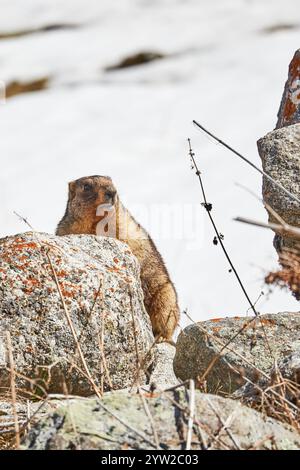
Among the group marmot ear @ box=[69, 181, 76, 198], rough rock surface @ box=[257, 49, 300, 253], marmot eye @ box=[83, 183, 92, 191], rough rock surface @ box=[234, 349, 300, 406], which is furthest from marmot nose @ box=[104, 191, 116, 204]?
rough rock surface @ box=[234, 349, 300, 406]

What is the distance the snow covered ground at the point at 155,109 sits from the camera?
25200 millimetres

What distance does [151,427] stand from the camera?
3.34 m

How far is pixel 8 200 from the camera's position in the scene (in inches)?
1083

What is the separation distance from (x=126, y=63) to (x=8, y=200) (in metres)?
15.2

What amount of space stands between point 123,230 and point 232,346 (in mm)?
3106

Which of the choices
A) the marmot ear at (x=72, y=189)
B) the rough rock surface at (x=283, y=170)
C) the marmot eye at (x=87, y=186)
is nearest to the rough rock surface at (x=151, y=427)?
the rough rock surface at (x=283, y=170)

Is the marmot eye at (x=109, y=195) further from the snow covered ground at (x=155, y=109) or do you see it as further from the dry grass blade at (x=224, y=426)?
the snow covered ground at (x=155, y=109)

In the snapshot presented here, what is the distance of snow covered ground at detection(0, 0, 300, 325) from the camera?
82.7ft

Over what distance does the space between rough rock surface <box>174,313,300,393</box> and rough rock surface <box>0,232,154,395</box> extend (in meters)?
0.28

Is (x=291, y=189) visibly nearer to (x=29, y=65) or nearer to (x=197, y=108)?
(x=197, y=108)

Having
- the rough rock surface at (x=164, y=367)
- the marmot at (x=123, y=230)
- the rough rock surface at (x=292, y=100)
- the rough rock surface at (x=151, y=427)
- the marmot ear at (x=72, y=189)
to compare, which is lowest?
the rough rock surface at (x=164, y=367)

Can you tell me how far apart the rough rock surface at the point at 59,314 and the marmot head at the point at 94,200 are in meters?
2.87

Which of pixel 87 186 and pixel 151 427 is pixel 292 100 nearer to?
pixel 87 186
